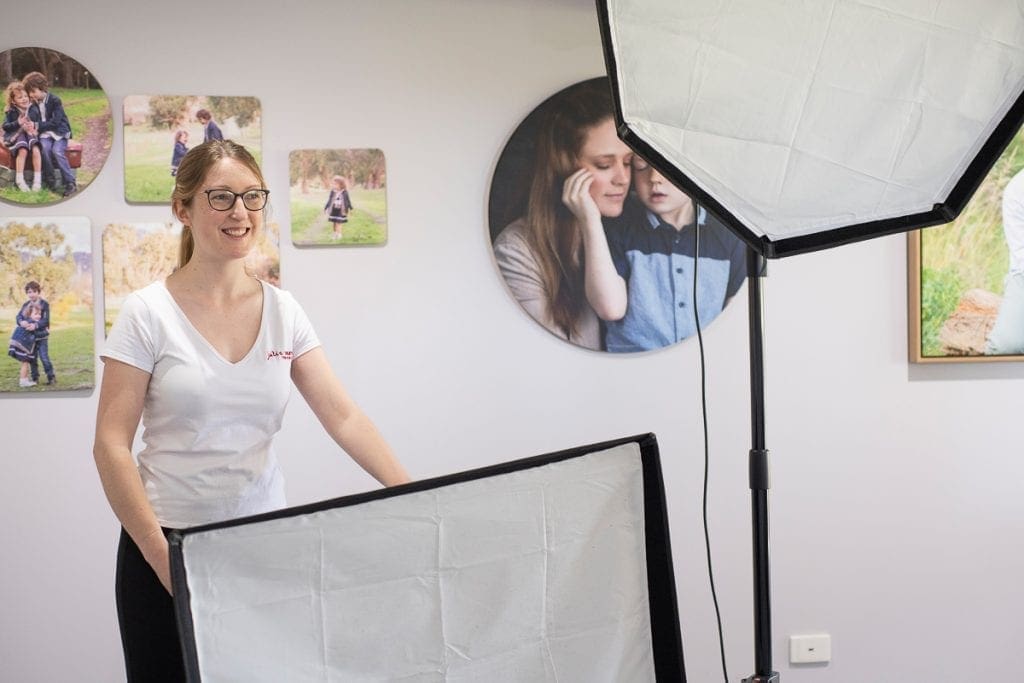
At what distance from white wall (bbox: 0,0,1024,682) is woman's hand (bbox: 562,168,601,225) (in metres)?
0.22

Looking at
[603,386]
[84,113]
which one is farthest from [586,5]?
[84,113]

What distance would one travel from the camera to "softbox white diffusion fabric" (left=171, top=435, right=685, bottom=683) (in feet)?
2.74

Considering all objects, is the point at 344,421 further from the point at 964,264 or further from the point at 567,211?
the point at 964,264

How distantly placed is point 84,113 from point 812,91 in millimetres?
1938

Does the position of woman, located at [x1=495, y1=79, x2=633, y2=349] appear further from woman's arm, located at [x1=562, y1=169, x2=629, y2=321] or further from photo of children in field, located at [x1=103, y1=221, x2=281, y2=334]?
photo of children in field, located at [x1=103, y1=221, x2=281, y2=334]

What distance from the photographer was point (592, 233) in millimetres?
2596

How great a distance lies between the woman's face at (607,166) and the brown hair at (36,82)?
4.34ft

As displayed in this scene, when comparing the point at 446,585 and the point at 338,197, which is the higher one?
the point at 338,197

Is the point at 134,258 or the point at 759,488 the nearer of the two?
the point at 759,488

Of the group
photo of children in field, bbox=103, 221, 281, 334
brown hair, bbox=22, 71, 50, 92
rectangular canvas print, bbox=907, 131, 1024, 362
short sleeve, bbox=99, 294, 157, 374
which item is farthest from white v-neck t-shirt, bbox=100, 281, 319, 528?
rectangular canvas print, bbox=907, 131, 1024, 362

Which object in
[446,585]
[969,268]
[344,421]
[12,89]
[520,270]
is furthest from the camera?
[969,268]

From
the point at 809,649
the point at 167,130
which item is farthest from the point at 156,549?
the point at 809,649

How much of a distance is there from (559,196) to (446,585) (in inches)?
70.1

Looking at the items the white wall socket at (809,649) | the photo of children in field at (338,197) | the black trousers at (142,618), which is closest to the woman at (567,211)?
the photo of children in field at (338,197)
